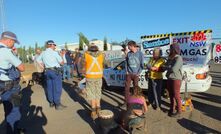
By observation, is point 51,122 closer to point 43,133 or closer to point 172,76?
point 43,133

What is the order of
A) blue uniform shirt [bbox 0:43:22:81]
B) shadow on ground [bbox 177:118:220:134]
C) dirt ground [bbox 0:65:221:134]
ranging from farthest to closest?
dirt ground [bbox 0:65:221:134], shadow on ground [bbox 177:118:220:134], blue uniform shirt [bbox 0:43:22:81]

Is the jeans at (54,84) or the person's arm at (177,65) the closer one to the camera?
the person's arm at (177,65)

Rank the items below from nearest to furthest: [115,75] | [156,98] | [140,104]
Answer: [140,104] < [156,98] < [115,75]

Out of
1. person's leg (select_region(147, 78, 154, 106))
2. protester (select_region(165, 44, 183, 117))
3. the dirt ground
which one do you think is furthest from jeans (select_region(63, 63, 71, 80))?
protester (select_region(165, 44, 183, 117))

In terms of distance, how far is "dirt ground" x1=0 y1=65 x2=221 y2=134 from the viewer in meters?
5.43

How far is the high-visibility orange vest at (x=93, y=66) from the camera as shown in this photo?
612 cm

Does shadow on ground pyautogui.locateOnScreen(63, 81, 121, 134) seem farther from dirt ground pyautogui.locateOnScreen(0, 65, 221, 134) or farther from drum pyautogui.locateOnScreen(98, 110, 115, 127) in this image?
drum pyautogui.locateOnScreen(98, 110, 115, 127)

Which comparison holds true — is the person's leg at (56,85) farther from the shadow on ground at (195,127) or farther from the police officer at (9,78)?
the shadow on ground at (195,127)

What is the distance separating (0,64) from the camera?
14.5 ft

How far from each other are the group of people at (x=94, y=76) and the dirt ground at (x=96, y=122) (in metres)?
0.38

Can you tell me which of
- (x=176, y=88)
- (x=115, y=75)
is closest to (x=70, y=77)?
(x=115, y=75)

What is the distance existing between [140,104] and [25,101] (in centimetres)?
539

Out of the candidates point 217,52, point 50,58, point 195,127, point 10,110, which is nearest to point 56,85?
point 50,58

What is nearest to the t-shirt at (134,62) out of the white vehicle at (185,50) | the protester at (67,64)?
the white vehicle at (185,50)
